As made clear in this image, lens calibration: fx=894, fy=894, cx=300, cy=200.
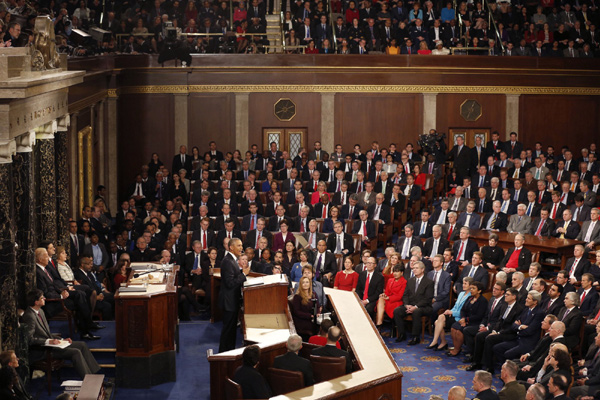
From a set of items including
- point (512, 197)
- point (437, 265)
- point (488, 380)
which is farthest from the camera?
point (512, 197)

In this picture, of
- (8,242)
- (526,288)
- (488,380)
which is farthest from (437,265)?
(8,242)

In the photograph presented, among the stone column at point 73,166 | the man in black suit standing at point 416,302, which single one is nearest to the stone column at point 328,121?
the stone column at point 73,166

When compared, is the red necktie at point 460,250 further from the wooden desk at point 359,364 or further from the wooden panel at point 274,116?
the wooden panel at point 274,116

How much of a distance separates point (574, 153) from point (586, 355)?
11125mm

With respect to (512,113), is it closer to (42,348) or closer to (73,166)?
(73,166)

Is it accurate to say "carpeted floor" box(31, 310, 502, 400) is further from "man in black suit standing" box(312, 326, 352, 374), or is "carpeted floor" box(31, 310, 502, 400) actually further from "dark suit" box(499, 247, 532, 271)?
"man in black suit standing" box(312, 326, 352, 374)

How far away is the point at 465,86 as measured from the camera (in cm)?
1959

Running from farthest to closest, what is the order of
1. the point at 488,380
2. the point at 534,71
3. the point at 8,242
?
the point at 534,71 < the point at 8,242 < the point at 488,380

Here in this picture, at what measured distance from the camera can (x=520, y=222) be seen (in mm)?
14016

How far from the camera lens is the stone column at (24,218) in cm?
934

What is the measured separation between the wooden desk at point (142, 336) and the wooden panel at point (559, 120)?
12276 millimetres

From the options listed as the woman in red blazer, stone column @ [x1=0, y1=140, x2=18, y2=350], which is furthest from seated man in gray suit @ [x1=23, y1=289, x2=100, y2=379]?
the woman in red blazer

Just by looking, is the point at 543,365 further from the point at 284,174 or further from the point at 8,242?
the point at 284,174

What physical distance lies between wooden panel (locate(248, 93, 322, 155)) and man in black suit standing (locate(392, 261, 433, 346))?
839 cm
